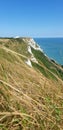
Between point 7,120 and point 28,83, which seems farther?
point 28,83

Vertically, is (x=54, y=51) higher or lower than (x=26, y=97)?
higher

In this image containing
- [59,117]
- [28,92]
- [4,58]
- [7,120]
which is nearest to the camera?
[7,120]

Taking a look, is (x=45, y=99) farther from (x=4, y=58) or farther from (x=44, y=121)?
(x=4, y=58)

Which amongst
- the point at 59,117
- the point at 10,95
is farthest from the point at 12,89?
the point at 59,117

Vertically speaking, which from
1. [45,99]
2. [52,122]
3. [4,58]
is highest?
[4,58]

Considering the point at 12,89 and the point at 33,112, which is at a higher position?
the point at 12,89

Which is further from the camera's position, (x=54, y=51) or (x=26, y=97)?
(x=54, y=51)

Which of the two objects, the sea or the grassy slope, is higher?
the sea

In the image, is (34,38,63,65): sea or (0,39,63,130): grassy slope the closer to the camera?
(0,39,63,130): grassy slope
